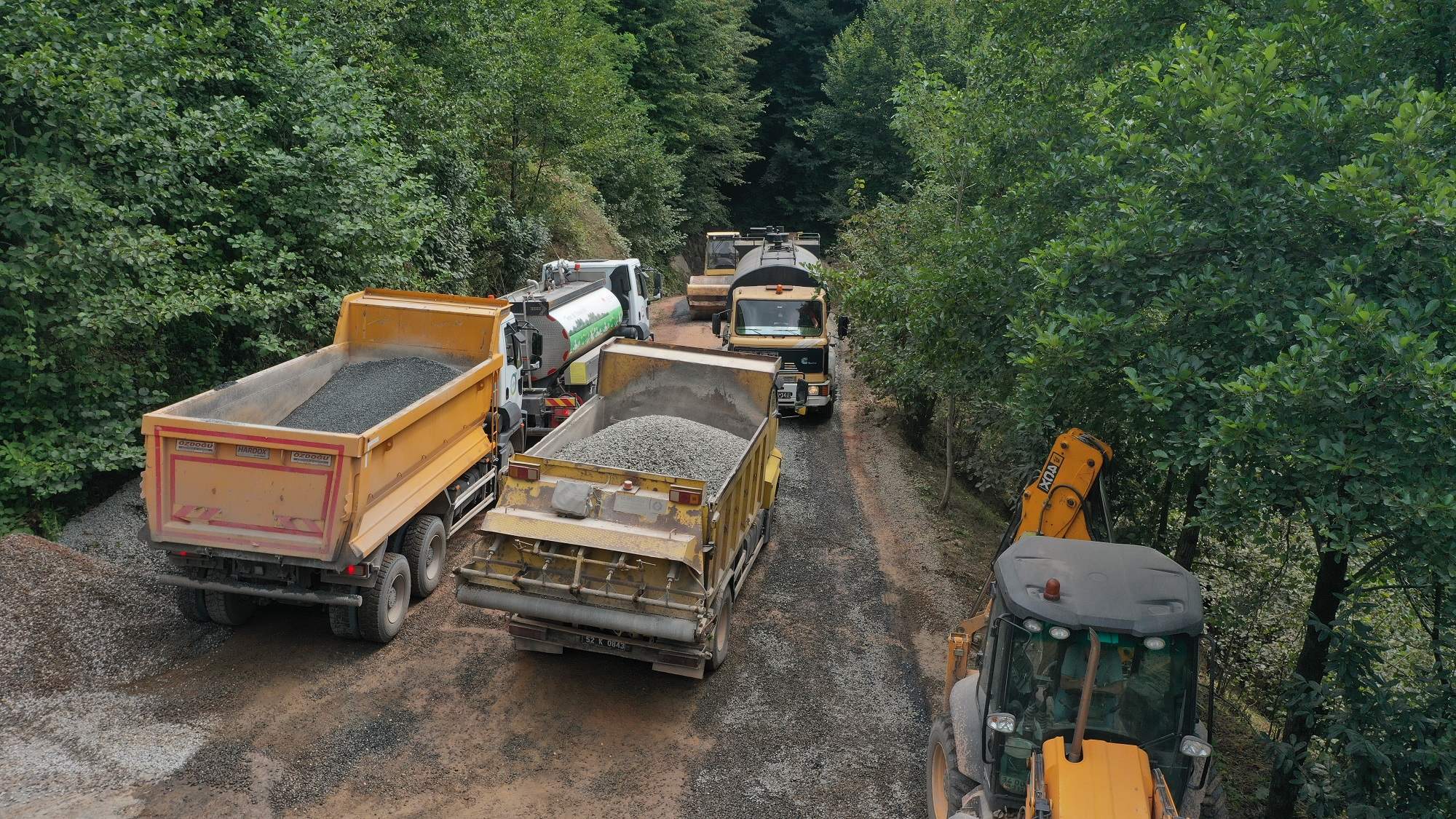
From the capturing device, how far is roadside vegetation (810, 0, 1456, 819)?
5094mm

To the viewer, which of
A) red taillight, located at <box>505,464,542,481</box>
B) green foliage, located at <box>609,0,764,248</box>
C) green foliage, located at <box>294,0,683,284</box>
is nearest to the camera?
red taillight, located at <box>505,464,542,481</box>

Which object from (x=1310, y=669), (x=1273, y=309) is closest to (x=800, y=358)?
(x=1310, y=669)

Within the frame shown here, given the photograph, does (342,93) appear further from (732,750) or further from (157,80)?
(732,750)

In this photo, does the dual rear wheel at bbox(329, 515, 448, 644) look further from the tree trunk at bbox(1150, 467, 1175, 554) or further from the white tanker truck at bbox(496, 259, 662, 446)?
the tree trunk at bbox(1150, 467, 1175, 554)

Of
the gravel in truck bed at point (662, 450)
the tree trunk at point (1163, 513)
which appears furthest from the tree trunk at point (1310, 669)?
the gravel in truck bed at point (662, 450)

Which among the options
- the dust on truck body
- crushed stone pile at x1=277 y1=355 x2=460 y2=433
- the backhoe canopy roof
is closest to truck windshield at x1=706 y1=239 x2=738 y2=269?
crushed stone pile at x1=277 y1=355 x2=460 y2=433

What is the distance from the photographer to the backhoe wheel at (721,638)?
8.70 meters

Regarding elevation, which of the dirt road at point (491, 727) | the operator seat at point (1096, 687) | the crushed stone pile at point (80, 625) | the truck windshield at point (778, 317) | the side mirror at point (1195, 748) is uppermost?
the truck windshield at point (778, 317)

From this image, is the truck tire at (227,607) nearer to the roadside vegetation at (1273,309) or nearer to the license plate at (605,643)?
the license plate at (605,643)

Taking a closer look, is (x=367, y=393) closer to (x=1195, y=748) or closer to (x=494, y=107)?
(x=1195, y=748)

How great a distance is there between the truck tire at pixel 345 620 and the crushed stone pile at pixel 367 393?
1.73 m

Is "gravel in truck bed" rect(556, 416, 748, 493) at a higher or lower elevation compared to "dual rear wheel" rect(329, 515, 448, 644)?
higher

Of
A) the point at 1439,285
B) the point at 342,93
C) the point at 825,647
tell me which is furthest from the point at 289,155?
the point at 1439,285

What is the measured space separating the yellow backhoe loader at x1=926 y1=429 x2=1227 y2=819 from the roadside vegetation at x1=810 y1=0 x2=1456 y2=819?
0.86 meters
